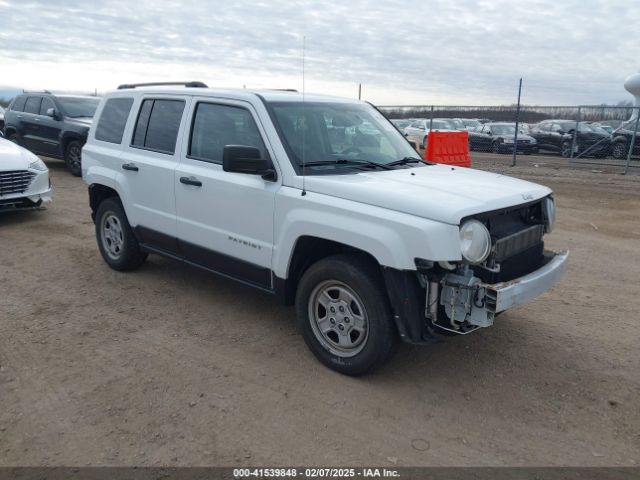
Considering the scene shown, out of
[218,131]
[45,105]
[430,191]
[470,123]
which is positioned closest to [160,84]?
[218,131]

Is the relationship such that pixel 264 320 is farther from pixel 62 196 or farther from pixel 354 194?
pixel 62 196

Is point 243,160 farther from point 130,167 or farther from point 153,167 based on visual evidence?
point 130,167

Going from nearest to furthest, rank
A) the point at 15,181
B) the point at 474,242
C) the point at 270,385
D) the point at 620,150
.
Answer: the point at 474,242 → the point at 270,385 → the point at 15,181 → the point at 620,150

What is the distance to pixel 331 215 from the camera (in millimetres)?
3750

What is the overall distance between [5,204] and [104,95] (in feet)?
10.9

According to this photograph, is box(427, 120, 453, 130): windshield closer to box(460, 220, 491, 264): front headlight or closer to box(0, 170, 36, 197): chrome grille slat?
box(0, 170, 36, 197): chrome grille slat

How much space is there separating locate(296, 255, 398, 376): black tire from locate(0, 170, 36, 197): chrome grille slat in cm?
614

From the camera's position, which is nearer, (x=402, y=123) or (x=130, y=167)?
(x=130, y=167)

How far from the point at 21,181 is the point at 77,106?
17.9ft

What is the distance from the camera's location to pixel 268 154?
13.8ft

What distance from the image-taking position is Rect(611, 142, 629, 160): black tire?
19578 mm

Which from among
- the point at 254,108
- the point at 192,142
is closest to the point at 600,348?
the point at 254,108

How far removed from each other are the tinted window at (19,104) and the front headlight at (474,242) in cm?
1372

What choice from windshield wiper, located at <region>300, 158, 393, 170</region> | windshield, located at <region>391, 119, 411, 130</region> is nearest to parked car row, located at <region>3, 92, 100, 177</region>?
windshield wiper, located at <region>300, 158, 393, 170</region>
